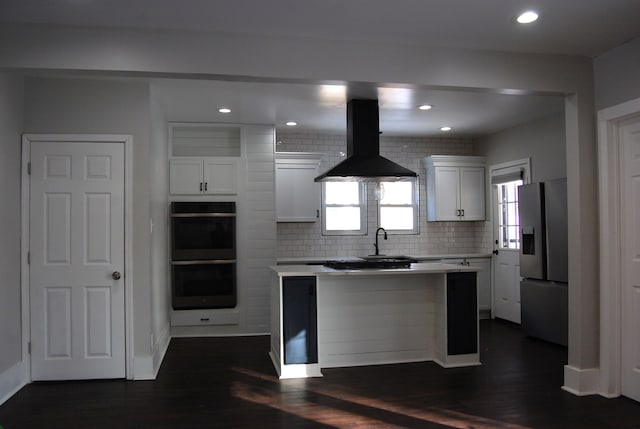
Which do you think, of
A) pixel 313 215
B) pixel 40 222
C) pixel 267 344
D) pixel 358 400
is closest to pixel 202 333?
pixel 267 344

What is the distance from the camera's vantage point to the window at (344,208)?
23.6 ft

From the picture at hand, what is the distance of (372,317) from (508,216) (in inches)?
124

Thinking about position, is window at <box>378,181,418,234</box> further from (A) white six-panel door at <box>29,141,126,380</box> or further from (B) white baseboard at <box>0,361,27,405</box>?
(B) white baseboard at <box>0,361,27,405</box>

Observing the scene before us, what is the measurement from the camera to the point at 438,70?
145 inches

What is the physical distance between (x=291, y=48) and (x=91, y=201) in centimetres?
222

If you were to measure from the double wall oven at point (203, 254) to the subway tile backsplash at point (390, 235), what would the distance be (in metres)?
1.11

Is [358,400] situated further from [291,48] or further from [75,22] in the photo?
[75,22]

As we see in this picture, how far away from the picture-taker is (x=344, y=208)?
7.24m

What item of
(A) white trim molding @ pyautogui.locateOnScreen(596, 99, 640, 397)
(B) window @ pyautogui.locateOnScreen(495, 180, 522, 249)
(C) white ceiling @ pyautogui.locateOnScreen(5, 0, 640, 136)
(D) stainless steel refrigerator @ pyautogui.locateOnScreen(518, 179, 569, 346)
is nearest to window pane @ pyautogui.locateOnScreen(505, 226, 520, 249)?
(B) window @ pyautogui.locateOnScreen(495, 180, 522, 249)

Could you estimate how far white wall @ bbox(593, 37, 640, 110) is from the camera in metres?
3.60

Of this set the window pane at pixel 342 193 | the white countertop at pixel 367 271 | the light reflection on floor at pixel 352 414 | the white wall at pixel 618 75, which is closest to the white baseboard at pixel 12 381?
the light reflection on floor at pixel 352 414

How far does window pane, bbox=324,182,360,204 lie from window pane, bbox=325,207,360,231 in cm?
10

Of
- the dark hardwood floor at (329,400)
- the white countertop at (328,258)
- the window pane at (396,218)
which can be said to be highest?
the window pane at (396,218)

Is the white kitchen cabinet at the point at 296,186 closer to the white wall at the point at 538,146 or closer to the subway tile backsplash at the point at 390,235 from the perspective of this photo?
the subway tile backsplash at the point at 390,235
